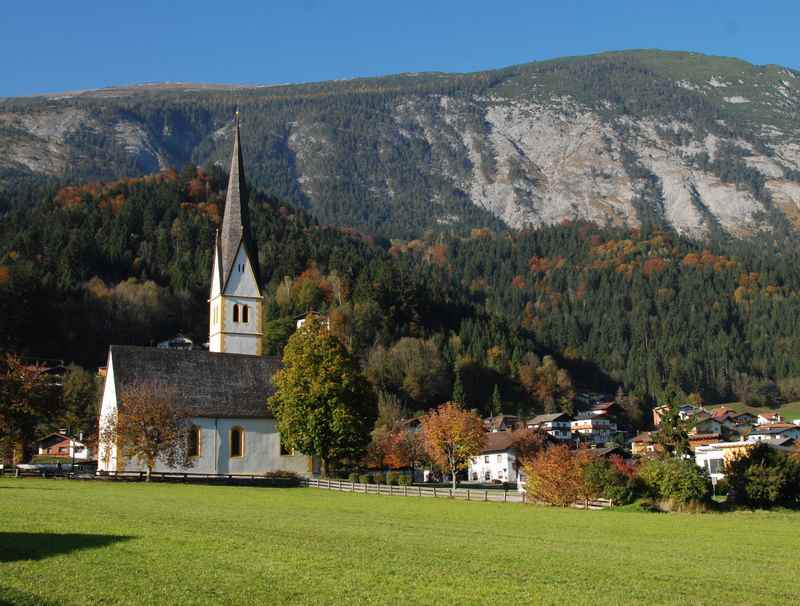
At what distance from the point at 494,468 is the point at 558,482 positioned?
57415 mm

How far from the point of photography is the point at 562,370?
166 metres

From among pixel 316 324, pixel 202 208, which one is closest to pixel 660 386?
pixel 202 208

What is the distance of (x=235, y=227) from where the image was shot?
77.4m

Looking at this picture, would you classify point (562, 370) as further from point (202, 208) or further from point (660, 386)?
point (202, 208)

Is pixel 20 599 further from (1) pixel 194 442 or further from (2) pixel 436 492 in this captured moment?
(1) pixel 194 442

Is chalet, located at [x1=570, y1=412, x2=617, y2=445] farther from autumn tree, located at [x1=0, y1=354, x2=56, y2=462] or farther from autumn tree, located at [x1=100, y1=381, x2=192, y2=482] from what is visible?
autumn tree, located at [x1=0, y1=354, x2=56, y2=462]

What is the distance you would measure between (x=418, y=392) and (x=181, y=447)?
72.9 metres

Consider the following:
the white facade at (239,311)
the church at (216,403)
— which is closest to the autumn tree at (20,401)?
the church at (216,403)

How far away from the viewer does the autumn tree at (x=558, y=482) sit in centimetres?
4747

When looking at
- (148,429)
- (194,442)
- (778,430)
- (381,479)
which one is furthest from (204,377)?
(778,430)

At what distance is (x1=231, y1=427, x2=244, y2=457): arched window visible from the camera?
67.0 m

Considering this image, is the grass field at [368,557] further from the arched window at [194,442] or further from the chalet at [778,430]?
the chalet at [778,430]

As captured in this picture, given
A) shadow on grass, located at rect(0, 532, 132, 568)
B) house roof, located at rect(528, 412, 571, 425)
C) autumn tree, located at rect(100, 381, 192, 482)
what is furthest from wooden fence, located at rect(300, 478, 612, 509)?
house roof, located at rect(528, 412, 571, 425)

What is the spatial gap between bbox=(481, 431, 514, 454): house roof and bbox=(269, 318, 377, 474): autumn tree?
1509 inches
